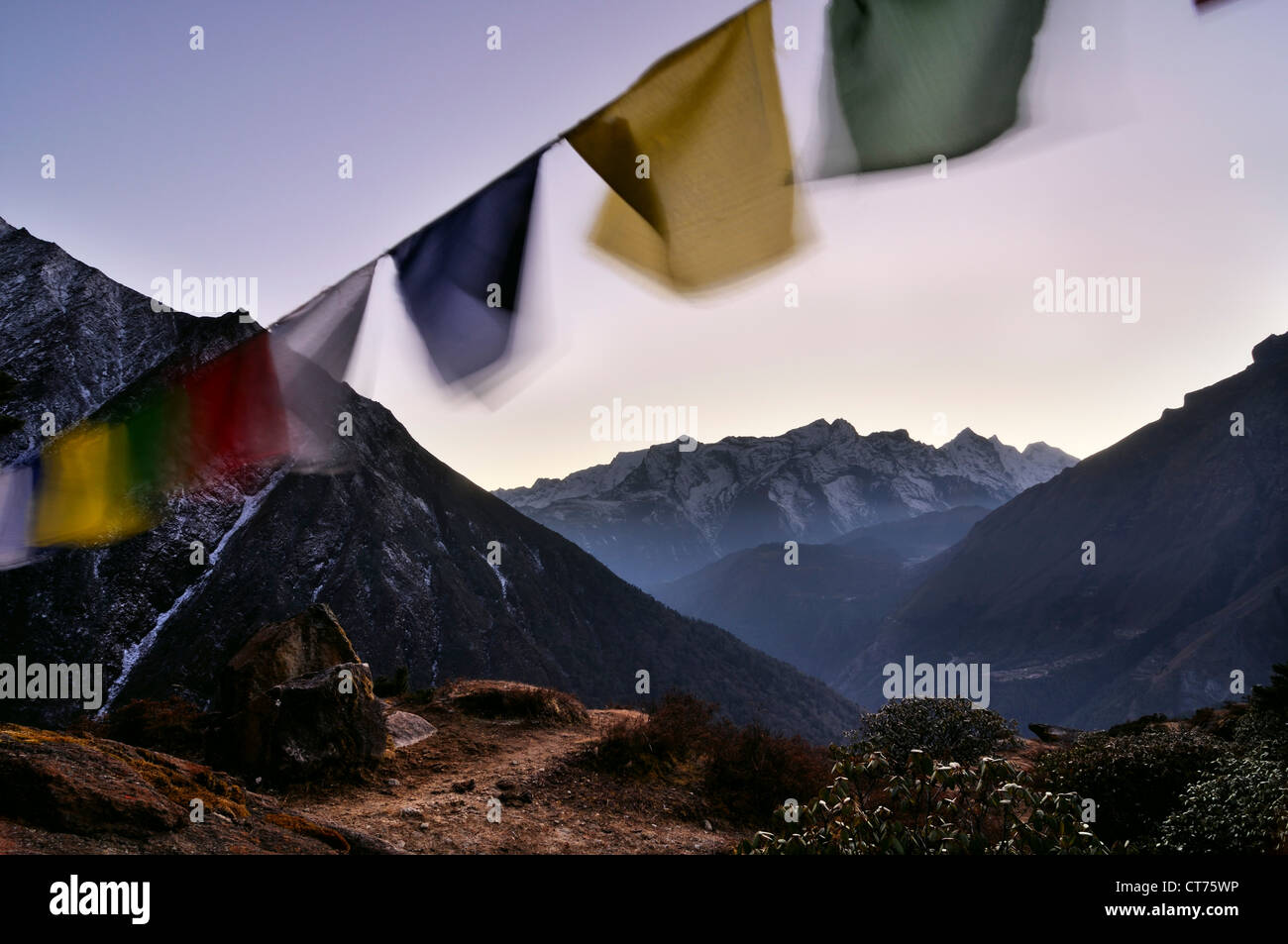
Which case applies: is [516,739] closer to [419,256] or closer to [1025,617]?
[419,256]

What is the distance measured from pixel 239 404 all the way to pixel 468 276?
2.78 m

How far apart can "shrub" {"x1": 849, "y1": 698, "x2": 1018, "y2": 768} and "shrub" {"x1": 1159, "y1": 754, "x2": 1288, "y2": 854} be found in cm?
597

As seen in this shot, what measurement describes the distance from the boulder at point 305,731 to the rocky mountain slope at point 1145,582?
102m

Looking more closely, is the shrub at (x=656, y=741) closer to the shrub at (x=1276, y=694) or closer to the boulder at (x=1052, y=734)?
the shrub at (x=1276, y=694)

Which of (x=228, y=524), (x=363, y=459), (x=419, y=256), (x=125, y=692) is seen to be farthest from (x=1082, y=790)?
(x=363, y=459)

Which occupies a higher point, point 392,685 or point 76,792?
point 76,792

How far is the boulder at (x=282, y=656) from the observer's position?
1033 cm

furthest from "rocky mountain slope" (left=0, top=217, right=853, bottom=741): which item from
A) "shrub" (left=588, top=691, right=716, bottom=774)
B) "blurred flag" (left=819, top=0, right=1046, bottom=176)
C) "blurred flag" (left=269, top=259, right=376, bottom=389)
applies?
"shrub" (left=588, top=691, right=716, bottom=774)

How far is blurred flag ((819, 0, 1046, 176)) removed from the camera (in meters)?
5.25

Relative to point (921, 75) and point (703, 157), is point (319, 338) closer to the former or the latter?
point (703, 157)

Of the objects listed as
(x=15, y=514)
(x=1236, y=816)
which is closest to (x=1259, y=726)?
(x=1236, y=816)

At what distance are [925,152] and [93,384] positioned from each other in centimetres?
2188

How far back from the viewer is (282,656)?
10766 millimetres

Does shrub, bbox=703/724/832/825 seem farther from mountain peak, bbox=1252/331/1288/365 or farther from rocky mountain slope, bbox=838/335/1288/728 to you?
mountain peak, bbox=1252/331/1288/365
